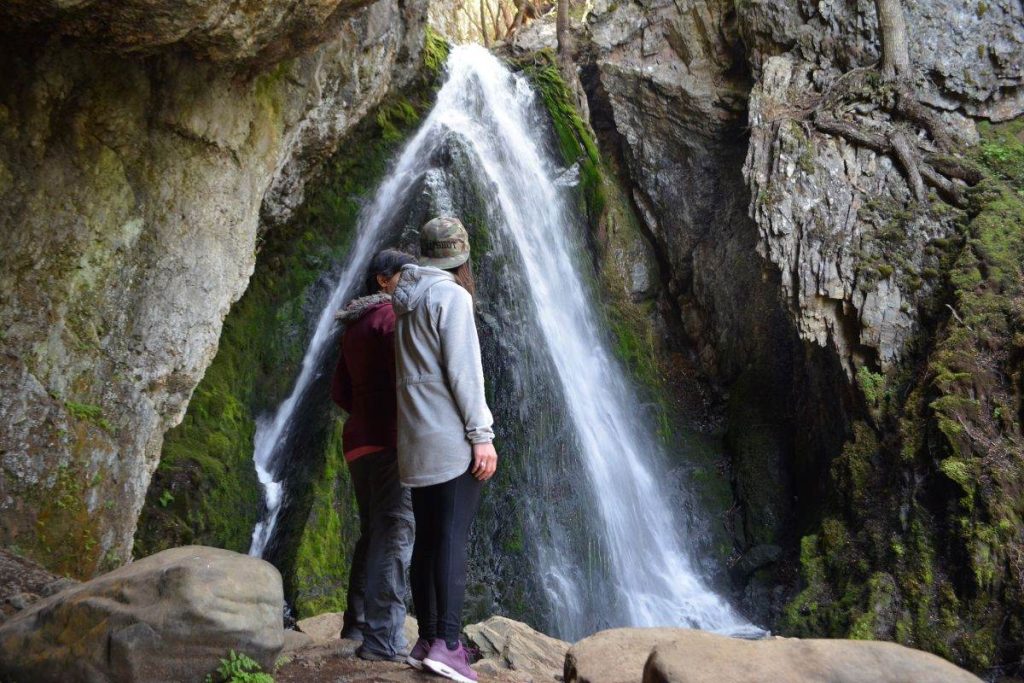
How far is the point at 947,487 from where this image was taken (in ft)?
25.7

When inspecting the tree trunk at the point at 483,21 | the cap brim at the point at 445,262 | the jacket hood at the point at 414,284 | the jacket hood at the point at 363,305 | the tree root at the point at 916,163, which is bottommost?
the jacket hood at the point at 363,305

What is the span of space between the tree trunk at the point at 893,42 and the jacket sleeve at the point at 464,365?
33.0 ft

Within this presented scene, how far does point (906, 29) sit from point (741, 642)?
1125 centimetres

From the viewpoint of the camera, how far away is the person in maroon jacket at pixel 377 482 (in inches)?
151

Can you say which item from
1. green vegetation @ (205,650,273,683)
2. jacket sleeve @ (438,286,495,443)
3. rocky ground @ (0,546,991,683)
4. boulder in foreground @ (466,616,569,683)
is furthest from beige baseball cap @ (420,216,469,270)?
boulder in foreground @ (466,616,569,683)

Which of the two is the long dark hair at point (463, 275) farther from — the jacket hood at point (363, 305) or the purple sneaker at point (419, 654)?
the purple sneaker at point (419, 654)

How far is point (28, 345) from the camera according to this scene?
5.30 metres

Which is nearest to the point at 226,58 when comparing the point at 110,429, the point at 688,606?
the point at 110,429

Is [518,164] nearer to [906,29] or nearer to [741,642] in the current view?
[906,29]

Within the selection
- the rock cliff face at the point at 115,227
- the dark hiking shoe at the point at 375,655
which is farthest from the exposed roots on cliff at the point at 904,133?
the dark hiking shoe at the point at 375,655

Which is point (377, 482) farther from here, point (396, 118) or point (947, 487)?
point (396, 118)

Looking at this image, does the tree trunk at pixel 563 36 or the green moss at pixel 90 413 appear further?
the tree trunk at pixel 563 36

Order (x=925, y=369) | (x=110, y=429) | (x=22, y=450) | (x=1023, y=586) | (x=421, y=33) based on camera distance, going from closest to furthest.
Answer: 1. (x=22, y=450)
2. (x=110, y=429)
3. (x=1023, y=586)
4. (x=925, y=369)
5. (x=421, y=33)

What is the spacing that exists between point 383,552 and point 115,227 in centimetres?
352
